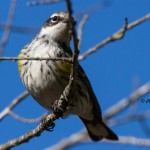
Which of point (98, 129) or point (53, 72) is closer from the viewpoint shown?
point (53, 72)

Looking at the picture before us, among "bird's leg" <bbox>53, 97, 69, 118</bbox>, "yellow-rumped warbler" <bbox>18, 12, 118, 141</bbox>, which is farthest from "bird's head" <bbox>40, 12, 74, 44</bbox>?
"bird's leg" <bbox>53, 97, 69, 118</bbox>

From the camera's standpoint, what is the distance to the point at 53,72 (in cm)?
579

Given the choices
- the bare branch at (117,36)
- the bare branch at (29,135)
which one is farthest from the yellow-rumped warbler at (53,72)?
the bare branch at (29,135)

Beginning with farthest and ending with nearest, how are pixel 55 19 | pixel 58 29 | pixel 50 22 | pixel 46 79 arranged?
1. pixel 50 22
2. pixel 55 19
3. pixel 58 29
4. pixel 46 79

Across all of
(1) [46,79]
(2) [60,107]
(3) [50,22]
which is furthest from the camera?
(3) [50,22]

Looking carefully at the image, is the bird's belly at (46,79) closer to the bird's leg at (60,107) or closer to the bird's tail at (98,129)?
→ the bird's leg at (60,107)

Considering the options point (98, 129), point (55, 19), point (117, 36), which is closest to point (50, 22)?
point (55, 19)

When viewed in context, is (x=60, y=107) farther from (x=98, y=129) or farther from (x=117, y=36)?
(x=98, y=129)

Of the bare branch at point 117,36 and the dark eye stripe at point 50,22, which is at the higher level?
the dark eye stripe at point 50,22

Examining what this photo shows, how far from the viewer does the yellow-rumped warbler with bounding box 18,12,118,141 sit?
5.79 meters

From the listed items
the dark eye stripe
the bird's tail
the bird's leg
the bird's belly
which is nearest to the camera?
the bird's leg

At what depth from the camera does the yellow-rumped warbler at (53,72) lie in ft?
19.0

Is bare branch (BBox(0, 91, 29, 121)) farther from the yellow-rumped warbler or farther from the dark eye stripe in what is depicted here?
the dark eye stripe

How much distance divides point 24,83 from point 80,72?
32.1 inches
